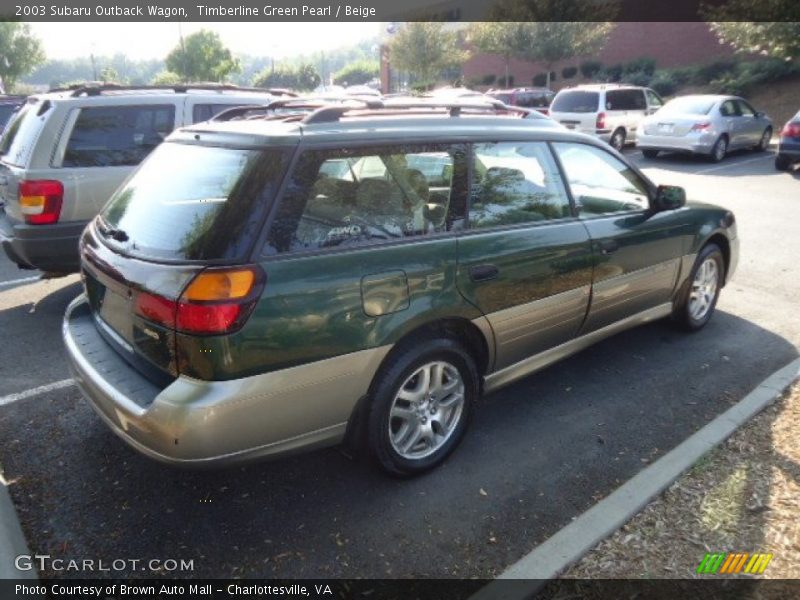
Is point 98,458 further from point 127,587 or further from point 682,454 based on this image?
point 682,454

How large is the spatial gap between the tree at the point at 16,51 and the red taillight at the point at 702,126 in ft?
156

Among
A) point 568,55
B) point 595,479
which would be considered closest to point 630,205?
point 595,479

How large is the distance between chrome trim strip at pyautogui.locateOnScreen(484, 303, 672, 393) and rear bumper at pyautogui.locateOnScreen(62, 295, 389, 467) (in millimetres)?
920

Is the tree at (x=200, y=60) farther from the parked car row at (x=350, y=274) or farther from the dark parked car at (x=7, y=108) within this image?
the parked car row at (x=350, y=274)

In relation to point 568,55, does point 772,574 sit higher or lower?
lower

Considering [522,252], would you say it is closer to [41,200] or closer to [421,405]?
[421,405]

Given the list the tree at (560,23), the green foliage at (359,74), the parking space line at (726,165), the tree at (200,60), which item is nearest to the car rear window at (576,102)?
the parking space line at (726,165)

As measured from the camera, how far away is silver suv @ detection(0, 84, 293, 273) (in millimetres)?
5059

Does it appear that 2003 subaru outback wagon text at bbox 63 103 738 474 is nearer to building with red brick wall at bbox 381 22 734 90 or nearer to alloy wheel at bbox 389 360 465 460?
alloy wheel at bbox 389 360 465 460

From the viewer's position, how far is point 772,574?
2.44 m

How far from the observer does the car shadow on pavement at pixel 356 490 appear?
263 centimetres

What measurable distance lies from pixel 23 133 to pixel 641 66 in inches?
1415

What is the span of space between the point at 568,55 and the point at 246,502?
35890 millimetres

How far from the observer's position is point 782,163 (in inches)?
537
